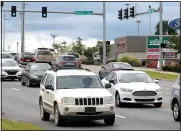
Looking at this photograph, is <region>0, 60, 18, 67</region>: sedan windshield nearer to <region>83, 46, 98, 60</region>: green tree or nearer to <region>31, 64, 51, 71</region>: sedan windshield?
<region>31, 64, 51, 71</region>: sedan windshield

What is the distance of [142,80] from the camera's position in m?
22.7

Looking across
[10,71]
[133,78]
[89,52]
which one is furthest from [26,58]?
[133,78]

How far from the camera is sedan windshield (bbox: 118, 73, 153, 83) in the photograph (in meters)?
22.6

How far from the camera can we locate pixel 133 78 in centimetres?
2278

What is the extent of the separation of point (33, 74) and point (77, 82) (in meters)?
19.6

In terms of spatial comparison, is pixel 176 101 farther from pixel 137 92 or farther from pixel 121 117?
pixel 137 92

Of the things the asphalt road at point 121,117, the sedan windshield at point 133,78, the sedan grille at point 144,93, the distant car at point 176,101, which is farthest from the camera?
the sedan windshield at point 133,78

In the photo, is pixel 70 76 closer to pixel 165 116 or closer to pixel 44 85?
pixel 44 85

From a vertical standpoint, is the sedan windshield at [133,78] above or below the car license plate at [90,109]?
above

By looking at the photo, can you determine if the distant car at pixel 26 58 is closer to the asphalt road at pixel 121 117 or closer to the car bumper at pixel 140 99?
the asphalt road at pixel 121 117

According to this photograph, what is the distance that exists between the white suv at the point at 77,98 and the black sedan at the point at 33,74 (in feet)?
61.1

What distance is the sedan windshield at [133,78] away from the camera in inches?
891

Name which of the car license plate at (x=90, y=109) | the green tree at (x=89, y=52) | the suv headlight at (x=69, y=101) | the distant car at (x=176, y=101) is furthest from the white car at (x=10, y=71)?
the green tree at (x=89, y=52)

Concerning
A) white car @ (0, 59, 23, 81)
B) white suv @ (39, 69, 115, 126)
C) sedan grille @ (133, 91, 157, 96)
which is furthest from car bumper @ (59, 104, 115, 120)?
white car @ (0, 59, 23, 81)
